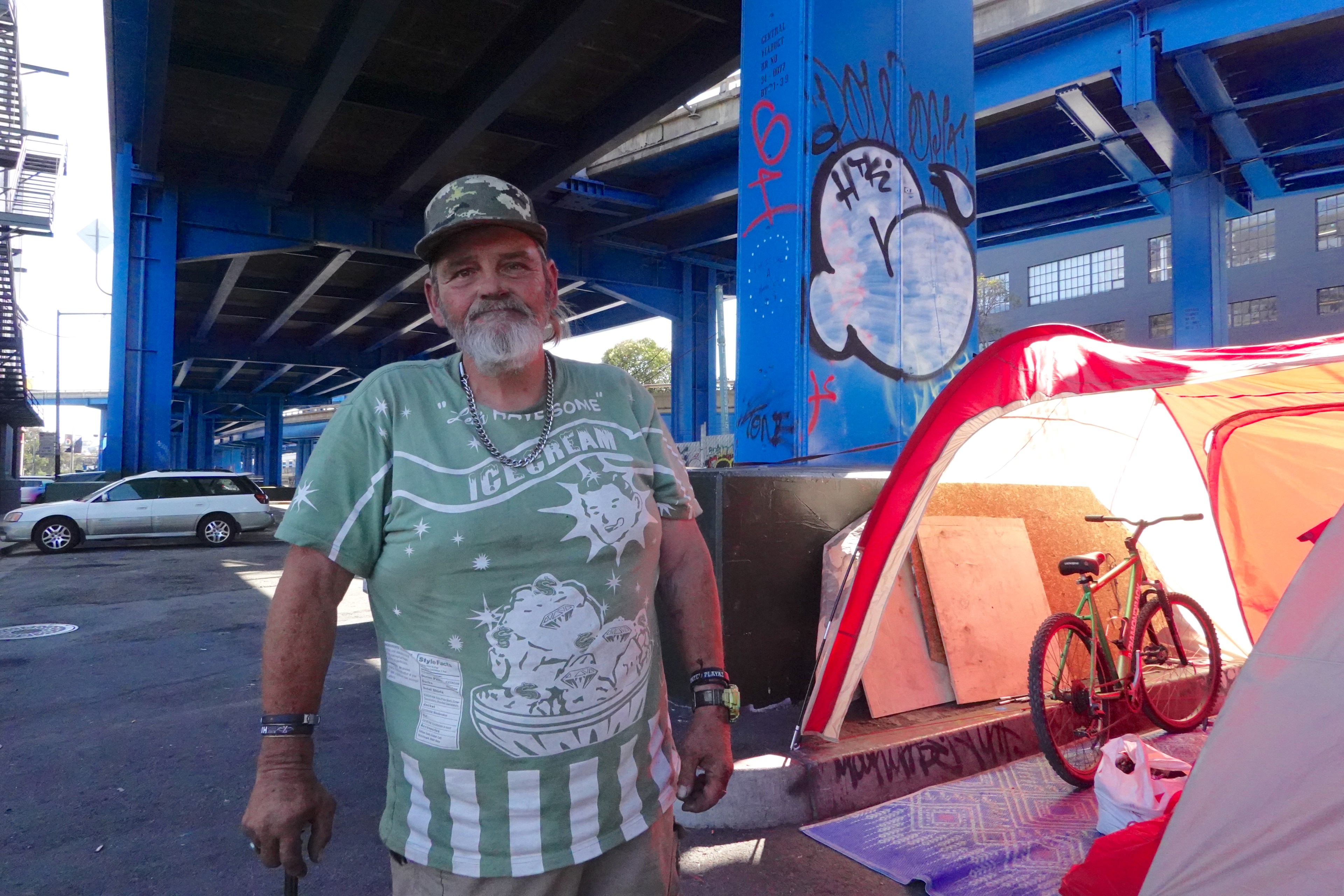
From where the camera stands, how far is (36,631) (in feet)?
27.4

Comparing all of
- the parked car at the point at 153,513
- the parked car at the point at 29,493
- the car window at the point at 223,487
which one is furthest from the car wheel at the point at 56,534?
the parked car at the point at 29,493

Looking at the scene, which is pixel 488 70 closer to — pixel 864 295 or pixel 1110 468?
pixel 864 295

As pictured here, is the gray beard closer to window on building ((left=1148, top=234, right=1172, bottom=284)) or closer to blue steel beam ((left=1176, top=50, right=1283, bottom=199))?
blue steel beam ((left=1176, top=50, right=1283, bottom=199))

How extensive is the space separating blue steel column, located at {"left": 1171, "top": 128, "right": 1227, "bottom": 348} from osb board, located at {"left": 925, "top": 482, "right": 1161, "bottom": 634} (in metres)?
8.94

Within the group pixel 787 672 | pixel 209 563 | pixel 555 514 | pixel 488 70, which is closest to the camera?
pixel 555 514

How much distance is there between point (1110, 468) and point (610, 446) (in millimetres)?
5367

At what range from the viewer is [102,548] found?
57.3 feet

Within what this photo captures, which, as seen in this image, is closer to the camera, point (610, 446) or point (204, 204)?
point (610, 446)

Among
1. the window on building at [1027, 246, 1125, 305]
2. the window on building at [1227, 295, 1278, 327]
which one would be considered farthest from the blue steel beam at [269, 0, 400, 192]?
the window on building at [1027, 246, 1125, 305]

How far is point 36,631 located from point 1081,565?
919cm

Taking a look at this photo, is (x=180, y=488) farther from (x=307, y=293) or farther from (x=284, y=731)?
(x=284, y=731)

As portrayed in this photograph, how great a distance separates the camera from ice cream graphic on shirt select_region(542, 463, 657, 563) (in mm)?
1817

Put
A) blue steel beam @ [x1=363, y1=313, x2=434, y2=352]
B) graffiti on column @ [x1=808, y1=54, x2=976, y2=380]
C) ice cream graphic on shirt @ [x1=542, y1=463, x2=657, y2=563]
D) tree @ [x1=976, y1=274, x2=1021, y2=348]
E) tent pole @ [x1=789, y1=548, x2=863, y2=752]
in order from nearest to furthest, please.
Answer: ice cream graphic on shirt @ [x1=542, y1=463, x2=657, y2=563] < tent pole @ [x1=789, y1=548, x2=863, y2=752] < graffiti on column @ [x1=808, y1=54, x2=976, y2=380] < blue steel beam @ [x1=363, y1=313, x2=434, y2=352] < tree @ [x1=976, y1=274, x2=1021, y2=348]

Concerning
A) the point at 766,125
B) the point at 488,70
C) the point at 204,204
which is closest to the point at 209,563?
the point at 204,204
